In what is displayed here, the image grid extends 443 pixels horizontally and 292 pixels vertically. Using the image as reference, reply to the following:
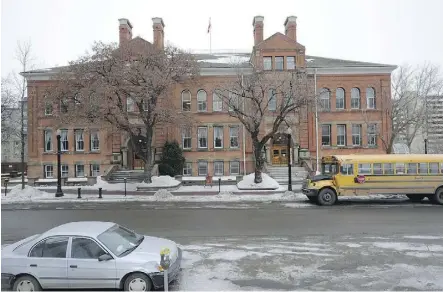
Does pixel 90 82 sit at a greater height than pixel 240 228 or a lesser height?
greater

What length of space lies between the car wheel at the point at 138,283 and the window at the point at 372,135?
35315 mm

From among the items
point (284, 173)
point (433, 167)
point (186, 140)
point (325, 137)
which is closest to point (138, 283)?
point (433, 167)

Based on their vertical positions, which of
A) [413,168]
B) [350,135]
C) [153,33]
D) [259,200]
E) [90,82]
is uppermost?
[153,33]

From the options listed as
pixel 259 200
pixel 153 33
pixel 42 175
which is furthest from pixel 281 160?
pixel 42 175

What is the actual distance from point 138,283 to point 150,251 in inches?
27.5

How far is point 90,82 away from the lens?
26422 millimetres

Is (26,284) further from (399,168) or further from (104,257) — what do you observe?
(399,168)

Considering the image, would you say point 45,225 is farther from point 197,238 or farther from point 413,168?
point 413,168

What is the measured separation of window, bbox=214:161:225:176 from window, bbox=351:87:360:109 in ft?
48.8

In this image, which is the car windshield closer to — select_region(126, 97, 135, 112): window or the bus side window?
the bus side window

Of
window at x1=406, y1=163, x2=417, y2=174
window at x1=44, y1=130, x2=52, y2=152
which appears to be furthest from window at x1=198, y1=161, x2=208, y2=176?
window at x1=406, y1=163, x2=417, y2=174

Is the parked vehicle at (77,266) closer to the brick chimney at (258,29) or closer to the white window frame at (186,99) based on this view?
the white window frame at (186,99)

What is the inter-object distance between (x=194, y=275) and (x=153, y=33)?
34733 mm

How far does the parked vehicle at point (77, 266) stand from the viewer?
721 cm
